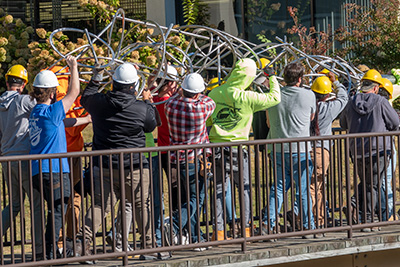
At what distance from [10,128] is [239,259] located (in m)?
2.41

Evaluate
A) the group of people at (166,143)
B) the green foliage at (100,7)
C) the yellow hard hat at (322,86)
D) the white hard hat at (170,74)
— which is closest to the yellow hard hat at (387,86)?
the group of people at (166,143)

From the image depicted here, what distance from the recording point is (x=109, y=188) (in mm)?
6746

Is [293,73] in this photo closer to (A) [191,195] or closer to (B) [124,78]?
(A) [191,195]

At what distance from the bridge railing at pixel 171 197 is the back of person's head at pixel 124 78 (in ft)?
2.00

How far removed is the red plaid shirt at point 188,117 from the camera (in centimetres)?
709

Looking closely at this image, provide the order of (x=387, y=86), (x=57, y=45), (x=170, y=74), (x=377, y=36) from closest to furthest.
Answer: (x=170, y=74) → (x=387, y=86) → (x=57, y=45) → (x=377, y=36)

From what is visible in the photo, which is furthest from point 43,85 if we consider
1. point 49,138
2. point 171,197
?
point 171,197

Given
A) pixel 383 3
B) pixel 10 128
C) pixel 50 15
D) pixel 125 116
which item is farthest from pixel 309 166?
pixel 50 15

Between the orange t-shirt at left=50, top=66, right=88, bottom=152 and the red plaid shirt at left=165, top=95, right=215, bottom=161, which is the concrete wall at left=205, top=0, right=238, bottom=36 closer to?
the orange t-shirt at left=50, top=66, right=88, bottom=152

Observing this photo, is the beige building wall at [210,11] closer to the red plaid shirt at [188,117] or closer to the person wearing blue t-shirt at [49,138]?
the red plaid shirt at [188,117]

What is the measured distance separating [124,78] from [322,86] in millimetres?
2494

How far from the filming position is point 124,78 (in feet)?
22.1

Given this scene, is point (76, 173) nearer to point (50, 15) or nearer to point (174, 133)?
point (174, 133)

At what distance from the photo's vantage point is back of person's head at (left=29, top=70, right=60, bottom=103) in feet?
21.6
